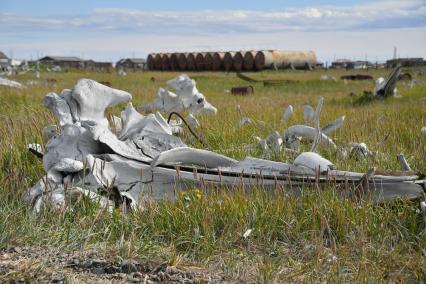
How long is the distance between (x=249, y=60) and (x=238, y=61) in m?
1.22

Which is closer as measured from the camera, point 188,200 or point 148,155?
point 188,200

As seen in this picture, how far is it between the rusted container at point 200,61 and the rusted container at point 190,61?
43 cm

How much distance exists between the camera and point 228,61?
4431 centimetres

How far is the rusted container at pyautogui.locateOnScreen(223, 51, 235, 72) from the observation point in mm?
43906

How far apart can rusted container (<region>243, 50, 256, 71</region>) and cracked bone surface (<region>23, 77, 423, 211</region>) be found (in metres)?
37.8

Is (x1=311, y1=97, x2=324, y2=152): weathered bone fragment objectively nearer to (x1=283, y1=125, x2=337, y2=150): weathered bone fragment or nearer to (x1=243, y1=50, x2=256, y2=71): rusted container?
(x1=283, y1=125, x2=337, y2=150): weathered bone fragment

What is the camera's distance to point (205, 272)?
2.96 m

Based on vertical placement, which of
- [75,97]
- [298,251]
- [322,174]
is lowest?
[298,251]

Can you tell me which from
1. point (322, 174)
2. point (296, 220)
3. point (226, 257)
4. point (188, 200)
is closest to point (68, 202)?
point (188, 200)

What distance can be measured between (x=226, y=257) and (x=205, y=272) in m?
0.23

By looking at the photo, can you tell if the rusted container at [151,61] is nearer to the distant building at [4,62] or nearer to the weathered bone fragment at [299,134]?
the distant building at [4,62]

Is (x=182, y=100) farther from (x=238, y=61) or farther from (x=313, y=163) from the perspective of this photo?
(x=238, y=61)

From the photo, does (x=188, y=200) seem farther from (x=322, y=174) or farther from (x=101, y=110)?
(x=101, y=110)

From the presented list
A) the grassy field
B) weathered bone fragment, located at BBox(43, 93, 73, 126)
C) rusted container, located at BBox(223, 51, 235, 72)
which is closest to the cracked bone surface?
the grassy field
